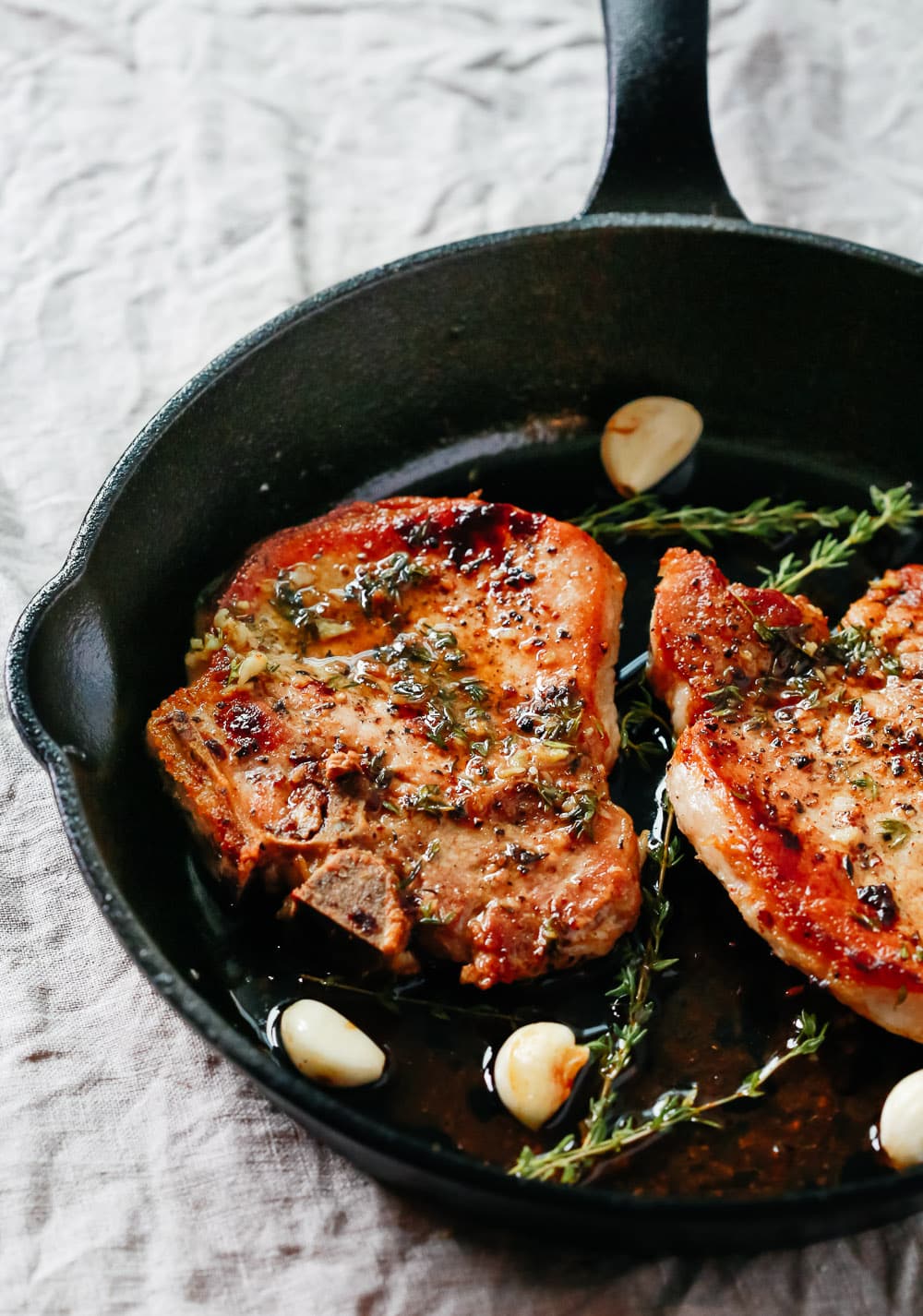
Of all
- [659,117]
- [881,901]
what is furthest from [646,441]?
[881,901]

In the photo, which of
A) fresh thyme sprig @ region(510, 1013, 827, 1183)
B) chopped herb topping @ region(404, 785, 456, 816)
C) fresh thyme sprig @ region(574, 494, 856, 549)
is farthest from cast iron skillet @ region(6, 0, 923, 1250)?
fresh thyme sprig @ region(510, 1013, 827, 1183)

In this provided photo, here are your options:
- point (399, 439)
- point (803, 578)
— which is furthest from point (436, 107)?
point (803, 578)

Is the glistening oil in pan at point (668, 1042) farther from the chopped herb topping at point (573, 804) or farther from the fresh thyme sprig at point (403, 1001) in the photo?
the chopped herb topping at point (573, 804)

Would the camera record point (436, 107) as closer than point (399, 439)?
No

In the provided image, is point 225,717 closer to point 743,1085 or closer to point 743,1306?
point 743,1085

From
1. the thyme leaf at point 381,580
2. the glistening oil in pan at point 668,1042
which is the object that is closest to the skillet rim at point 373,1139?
the glistening oil in pan at point 668,1042

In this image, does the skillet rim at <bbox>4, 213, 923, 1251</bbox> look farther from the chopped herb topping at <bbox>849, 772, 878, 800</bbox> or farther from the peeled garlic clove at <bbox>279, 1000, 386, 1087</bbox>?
the chopped herb topping at <bbox>849, 772, 878, 800</bbox>
